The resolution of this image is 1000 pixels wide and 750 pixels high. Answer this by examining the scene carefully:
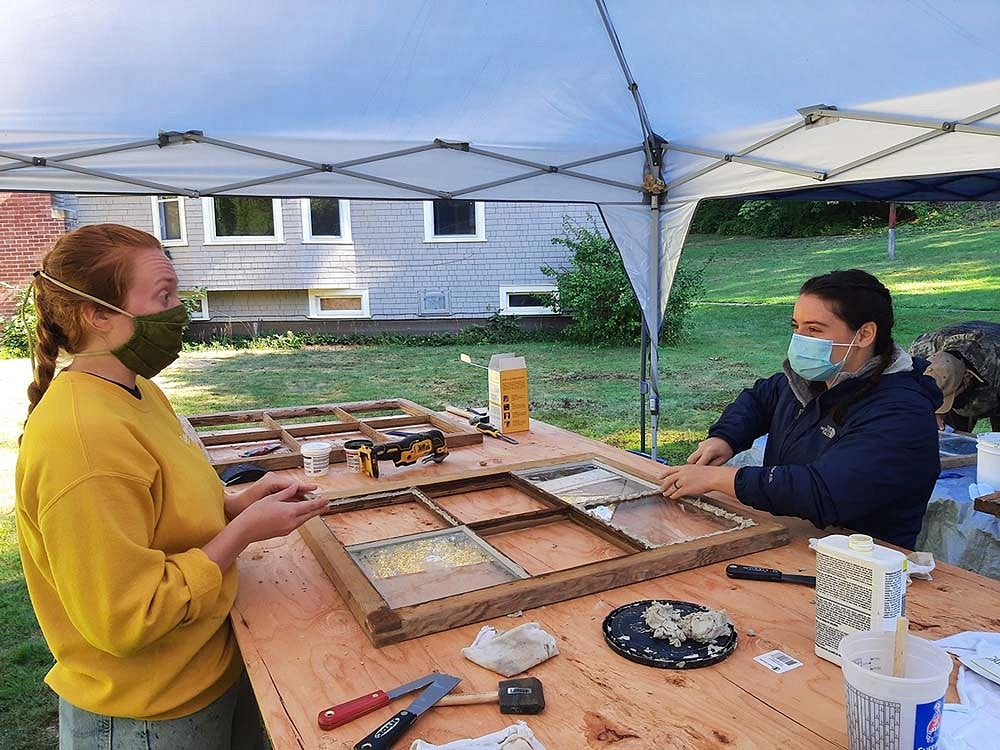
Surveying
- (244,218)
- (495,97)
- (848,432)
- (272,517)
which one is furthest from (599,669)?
(244,218)

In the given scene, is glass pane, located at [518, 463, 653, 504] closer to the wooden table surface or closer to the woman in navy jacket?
the woman in navy jacket

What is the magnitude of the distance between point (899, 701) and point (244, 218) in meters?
13.3

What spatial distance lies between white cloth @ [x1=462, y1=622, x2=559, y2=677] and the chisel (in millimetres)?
594

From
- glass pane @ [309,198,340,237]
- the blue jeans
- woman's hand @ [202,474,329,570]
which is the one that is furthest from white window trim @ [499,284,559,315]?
the blue jeans

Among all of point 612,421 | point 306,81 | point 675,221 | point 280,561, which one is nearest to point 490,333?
point 612,421

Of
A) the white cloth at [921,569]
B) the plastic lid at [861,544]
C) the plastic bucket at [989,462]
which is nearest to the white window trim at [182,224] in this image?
the plastic bucket at [989,462]

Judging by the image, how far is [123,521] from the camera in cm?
140

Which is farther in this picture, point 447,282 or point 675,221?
point 447,282

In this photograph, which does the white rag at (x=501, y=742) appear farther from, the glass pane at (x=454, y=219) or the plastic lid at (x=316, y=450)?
the glass pane at (x=454, y=219)

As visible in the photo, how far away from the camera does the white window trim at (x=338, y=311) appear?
1305 centimetres

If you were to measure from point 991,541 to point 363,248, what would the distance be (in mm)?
11146

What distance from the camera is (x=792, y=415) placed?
8.41 ft

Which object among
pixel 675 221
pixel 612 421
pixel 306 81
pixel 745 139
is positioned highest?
pixel 306 81

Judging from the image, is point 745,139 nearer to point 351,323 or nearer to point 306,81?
point 306,81
